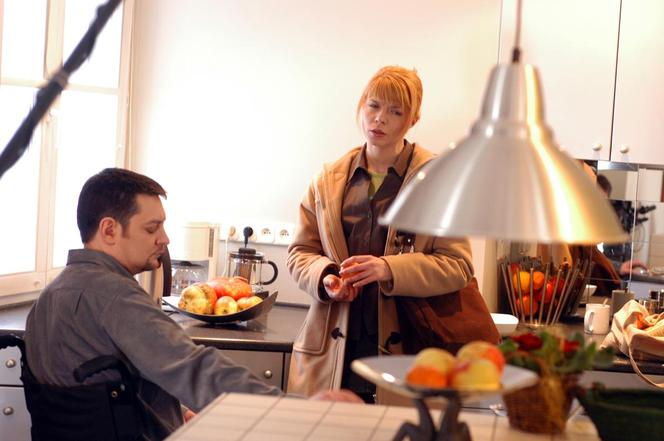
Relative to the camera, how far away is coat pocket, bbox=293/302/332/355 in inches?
116

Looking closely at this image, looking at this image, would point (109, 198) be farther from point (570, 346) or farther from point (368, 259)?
point (570, 346)

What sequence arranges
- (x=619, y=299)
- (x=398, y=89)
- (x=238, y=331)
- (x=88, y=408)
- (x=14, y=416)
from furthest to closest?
(x=619, y=299)
(x=238, y=331)
(x=14, y=416)
(x=398, y=89)
(x=88, y=408)

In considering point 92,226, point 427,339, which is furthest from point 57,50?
point 427,339

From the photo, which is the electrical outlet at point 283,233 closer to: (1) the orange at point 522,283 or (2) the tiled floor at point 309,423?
(1) the orange at point 522,283

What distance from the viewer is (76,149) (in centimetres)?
375

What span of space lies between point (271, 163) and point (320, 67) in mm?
396

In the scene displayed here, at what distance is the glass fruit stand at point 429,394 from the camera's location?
4.79 feet

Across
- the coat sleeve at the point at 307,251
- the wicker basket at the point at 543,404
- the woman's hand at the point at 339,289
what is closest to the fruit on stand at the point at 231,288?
the coat sleeve at the point at 307,251

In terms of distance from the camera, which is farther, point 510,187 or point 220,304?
point 220,304

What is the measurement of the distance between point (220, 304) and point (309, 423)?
1.51 meters

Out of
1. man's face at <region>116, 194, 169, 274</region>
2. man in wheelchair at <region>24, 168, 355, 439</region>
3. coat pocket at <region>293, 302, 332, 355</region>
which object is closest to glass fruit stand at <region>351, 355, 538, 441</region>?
man in wheelchair at <region>24, 168, 355, 439</region>

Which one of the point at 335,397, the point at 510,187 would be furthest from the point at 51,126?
the point at 510,187

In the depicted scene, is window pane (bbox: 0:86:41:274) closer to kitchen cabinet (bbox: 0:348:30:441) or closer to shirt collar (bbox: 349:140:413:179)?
kitchen cabinet (bbox: 0:348:30:441)

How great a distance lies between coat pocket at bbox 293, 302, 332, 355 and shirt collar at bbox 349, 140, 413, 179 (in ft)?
1.33
